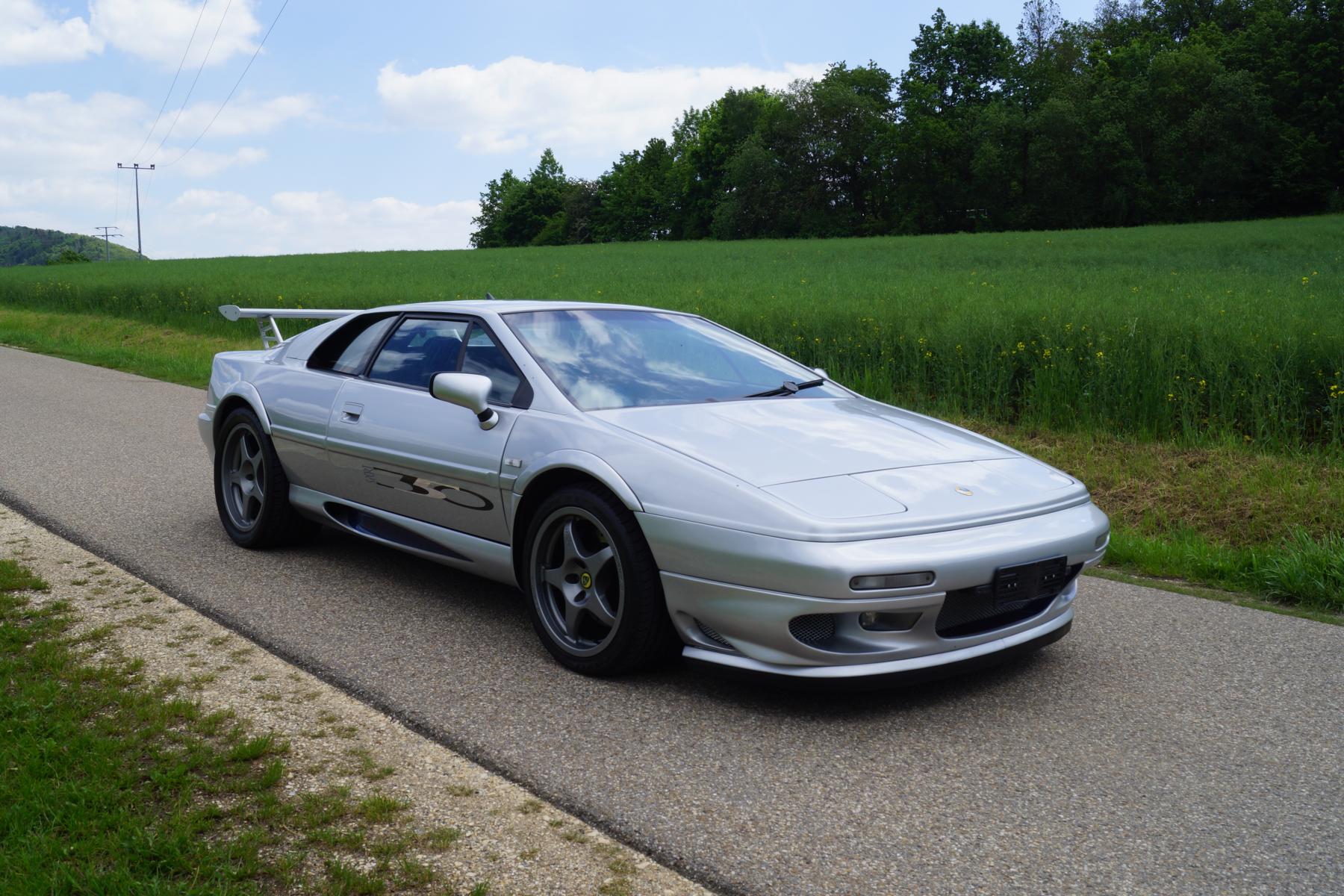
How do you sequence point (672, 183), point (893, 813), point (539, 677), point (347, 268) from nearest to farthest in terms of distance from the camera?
point (893, 813) → point (539, 677) → point (347, 268) → point (672, 183)

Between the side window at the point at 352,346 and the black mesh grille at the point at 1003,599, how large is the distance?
9.90 ft

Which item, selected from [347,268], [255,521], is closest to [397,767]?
[255,521]

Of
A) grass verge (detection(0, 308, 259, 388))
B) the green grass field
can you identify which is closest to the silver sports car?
the green grass field

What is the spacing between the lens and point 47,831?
260 centimetres

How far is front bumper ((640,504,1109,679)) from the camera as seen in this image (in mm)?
3242

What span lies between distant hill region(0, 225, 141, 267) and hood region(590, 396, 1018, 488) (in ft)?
582

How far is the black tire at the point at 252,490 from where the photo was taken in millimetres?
5465

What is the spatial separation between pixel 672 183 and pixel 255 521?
8762 centimetres

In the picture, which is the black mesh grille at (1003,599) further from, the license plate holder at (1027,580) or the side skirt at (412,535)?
the side skirt at (412,535)

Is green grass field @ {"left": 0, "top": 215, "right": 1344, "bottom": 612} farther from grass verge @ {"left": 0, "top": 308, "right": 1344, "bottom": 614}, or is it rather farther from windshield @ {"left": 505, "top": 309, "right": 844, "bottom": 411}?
windshield @ {"left": 505, "top": 309, "right": 844, "bottom": 411}

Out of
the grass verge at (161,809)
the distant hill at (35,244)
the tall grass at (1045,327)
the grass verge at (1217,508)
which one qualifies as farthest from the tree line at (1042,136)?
the distant hill at (35,244)

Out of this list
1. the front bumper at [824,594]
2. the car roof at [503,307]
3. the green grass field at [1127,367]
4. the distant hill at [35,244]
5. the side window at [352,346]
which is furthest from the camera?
the distant hill at [35,244]

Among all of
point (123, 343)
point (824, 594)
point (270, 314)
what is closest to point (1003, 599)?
point (824, 594)

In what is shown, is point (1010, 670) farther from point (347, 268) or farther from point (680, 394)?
point (347, 268)
